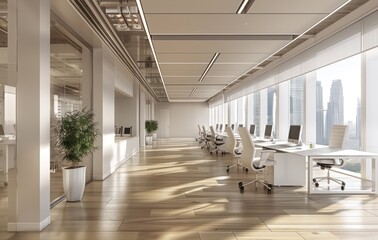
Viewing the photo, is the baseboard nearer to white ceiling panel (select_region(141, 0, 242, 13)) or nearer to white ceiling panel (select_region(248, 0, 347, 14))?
white ceiling panel (select_region(141, 0, 242, 13))

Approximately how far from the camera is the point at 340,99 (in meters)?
8.77

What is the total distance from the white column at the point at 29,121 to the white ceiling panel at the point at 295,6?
2.95 m

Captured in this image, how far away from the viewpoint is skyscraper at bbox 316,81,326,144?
935 cm

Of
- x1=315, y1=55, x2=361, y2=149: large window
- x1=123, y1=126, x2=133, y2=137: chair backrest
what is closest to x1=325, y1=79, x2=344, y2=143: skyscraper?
x1=315, y1=55, x2=361, y2=149: large window

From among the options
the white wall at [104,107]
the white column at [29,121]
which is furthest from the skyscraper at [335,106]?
the white column at [29,121]

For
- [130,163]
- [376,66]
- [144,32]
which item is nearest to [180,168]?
[130,163]

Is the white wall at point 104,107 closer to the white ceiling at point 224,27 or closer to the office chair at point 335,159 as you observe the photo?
the white ceiling at point 224,27

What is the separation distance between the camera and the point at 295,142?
718 centimetres

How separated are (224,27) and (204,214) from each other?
3246 millimetres

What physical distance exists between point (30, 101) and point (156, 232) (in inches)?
83.0

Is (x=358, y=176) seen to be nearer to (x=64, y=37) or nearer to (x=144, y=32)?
(x=144, y=32)

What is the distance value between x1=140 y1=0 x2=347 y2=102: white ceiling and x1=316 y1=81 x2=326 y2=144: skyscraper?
2.29 metres

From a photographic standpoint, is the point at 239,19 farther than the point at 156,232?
Yes

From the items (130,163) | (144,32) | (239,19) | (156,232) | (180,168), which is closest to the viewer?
(156,232)
